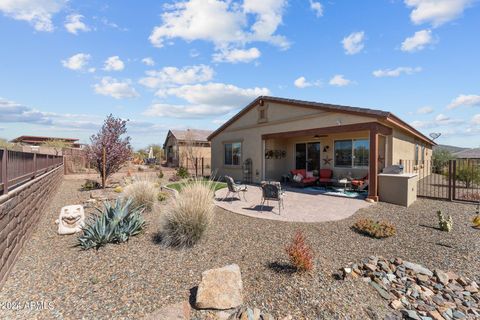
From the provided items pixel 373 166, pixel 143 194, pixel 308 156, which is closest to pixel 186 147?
pixel 308 156

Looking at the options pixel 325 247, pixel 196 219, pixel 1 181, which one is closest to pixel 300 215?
pixel 325 247

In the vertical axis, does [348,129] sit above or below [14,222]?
above

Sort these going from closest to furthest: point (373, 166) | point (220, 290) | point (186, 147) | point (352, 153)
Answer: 1. point (220, 290)
2. point (373, 166)
3. point (352, 153)
4. point (186, 147)

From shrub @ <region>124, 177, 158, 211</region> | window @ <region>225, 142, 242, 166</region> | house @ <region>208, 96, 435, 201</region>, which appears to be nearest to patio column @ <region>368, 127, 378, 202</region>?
house @ <region>208, 96, 435, 201</region>

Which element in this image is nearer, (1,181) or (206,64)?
(1,181)

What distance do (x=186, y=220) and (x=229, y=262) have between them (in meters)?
1.26

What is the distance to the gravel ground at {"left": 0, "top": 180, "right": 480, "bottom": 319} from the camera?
2.94m

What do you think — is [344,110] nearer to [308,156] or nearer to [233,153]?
[308,156]

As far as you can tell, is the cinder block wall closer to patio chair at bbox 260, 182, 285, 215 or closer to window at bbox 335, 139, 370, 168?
patio chair at bbox 260, 182, 285, 215

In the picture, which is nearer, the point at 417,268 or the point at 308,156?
the point at 417,268

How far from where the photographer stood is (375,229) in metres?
5.29

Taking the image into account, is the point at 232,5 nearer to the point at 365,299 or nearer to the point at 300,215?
the point at 300,215

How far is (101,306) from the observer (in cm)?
285

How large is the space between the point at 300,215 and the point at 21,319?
19.2ft
